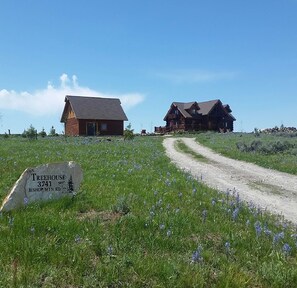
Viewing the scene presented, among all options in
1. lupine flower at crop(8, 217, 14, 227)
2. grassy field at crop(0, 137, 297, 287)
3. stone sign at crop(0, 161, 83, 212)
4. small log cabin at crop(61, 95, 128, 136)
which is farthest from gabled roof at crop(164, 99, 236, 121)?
lupine flower at crop(8, 217, 14, 227)

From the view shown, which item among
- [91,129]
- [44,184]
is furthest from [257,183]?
[91,129]

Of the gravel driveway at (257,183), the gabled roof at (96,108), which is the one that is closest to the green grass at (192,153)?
the gravel driveway at (257,183)

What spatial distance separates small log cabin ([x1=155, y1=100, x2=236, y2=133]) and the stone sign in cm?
8890

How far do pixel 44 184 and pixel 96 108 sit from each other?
222 feet

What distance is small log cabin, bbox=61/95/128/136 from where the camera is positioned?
239 feet

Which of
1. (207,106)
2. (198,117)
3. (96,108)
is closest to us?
(96,108)

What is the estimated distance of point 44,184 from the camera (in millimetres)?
8312

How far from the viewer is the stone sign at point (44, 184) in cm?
780

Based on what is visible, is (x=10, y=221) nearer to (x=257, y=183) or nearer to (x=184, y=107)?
(x=257, y=183)

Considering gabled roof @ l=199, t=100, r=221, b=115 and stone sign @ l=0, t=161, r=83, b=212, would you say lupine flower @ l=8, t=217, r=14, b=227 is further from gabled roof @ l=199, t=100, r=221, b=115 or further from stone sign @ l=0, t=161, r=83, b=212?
gabled roof @ l=199, t=100, r=221, b=115

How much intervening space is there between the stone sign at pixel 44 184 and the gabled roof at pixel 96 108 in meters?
64.2

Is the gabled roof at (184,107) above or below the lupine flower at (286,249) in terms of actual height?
above

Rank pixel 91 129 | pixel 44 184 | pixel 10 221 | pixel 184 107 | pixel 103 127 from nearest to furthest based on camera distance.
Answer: pixel 10 221, pixel 44 184, pixel 91 129, pixel 103 127, pixel 184 107

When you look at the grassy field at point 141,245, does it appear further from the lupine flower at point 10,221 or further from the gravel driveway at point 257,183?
the gravel driveway at point 257,183
